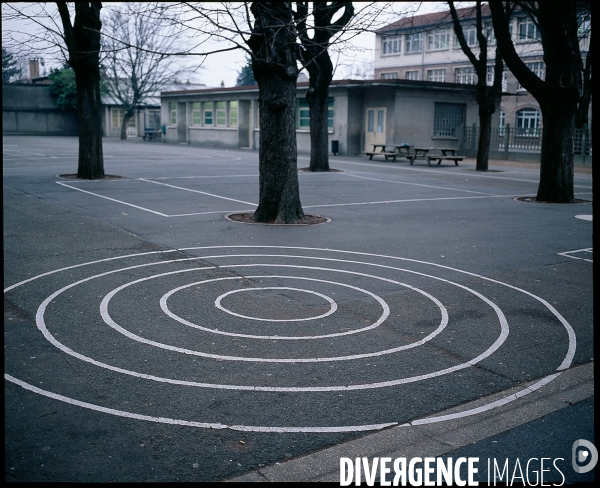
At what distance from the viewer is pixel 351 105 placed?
38656 mm

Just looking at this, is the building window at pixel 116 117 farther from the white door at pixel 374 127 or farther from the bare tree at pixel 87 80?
the bare tree at pixel 87 80

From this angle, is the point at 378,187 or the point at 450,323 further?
the point at 378,187

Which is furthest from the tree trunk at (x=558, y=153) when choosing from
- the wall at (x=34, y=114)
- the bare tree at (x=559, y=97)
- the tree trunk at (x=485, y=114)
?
the wall at (x=34, y=114)

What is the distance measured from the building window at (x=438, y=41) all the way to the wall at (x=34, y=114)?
35.8 metres

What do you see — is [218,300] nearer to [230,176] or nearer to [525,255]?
[525,255]

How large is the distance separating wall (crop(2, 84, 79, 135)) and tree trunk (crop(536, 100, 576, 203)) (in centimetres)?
5436

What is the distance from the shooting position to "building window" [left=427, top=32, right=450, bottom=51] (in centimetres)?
6481

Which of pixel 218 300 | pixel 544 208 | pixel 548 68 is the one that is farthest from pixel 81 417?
pixel 548 68

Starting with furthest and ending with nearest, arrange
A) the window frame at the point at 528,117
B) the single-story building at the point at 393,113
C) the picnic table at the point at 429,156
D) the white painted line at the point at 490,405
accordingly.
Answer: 1. the window frame at the point at 528,117
2. the single-story building at the point at 393,113
3. the picnic table at the point at 429,156
4. the white painted line at the point at 490,405

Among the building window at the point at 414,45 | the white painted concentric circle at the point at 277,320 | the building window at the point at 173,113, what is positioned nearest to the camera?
the white painted concentric circle at the point at 277,320

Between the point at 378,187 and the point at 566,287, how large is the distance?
12578mm

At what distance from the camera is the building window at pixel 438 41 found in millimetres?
64812

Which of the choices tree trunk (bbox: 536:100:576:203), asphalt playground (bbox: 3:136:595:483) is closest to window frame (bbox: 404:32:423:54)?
tree trunk (bbox: 536:100:576:203)

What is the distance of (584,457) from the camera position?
4.07 meters
